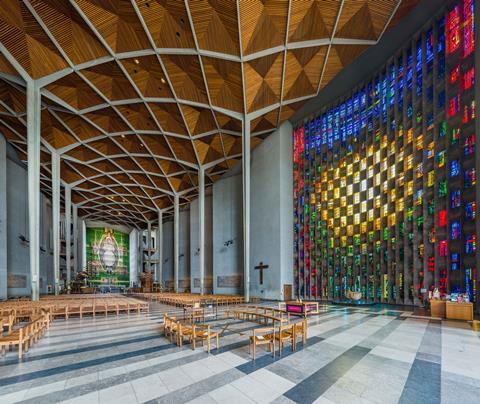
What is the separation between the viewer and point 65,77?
17.1m

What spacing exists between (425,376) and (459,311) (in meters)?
7.67

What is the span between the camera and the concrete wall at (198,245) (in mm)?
33094

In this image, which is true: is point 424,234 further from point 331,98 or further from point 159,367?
point 159,367

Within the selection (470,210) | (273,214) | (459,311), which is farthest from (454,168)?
(273,214)

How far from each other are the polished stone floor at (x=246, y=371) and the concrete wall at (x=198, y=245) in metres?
25.4

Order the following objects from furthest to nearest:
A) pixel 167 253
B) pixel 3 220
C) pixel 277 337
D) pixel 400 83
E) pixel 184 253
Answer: pixel 167 253 < pixel 184 253 < pixel 3 220 < pixel 400 83 < pixel 277 337

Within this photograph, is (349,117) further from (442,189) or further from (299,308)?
(299,308)

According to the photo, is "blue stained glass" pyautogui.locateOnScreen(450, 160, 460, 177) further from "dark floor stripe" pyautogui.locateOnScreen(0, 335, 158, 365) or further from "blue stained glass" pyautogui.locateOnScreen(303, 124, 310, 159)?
"dark floor stripe" pyautogui.locateOnScreen(0, 335, 158, 365)

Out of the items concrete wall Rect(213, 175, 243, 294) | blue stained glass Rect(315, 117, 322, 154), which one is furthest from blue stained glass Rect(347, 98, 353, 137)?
concrete wall Rect(213, 175, 243, 294)

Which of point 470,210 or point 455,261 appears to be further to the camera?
point 455,261

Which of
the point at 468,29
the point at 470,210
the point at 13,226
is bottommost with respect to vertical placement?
the point at 13,226

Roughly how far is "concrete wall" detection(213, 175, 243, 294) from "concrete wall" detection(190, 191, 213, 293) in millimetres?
2787

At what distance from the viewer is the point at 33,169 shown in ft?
54.7

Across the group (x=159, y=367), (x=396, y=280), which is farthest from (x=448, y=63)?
(x=159, y=367)
